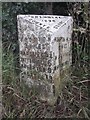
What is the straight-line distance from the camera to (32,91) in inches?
87.4

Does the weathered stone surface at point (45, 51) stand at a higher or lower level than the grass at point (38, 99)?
higher

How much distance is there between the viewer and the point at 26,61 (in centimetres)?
222

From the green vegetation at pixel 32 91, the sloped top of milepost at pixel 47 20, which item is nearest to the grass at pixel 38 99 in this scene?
the green vegetation at pixel 32 91

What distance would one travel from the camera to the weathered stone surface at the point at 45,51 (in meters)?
2.14

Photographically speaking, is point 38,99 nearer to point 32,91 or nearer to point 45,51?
point 32,91

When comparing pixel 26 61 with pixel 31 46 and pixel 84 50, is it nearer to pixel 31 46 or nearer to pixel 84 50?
pixel 31 46

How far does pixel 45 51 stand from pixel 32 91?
0.26 meters

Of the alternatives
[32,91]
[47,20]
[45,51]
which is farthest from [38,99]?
[47,20]

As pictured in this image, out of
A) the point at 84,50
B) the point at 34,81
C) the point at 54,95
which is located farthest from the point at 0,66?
the point at 84,50

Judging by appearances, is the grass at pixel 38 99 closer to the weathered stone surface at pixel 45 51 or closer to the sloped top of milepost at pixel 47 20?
the weathered stone surface at pixel 45 51

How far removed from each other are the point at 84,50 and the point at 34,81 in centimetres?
36

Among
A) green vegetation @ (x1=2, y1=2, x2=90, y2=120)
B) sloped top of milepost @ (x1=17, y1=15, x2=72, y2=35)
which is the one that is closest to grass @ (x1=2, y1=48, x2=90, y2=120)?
green vegetation @ (x1=2, y1=2, x2=90, y2=120)

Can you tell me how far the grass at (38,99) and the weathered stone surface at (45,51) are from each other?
0.05m

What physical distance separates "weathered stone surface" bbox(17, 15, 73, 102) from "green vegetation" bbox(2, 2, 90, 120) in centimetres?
4
